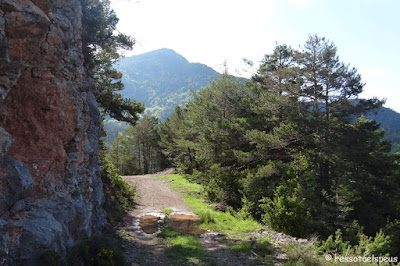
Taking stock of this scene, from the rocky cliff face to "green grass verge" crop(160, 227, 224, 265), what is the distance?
8.58ft

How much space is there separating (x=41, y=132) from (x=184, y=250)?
18.4 ft

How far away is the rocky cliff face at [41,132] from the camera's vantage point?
4559 mm

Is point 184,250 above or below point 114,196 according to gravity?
below

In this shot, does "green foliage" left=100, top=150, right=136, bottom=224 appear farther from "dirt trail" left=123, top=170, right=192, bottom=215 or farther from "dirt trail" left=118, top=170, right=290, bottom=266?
"dirt trail" left=123, top=170, right=192, bottom=215

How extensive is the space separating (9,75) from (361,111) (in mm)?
17174

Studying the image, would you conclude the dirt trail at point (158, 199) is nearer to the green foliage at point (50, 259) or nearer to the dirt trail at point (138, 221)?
the dirt trail at point (138, 221)

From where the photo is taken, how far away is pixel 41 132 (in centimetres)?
591

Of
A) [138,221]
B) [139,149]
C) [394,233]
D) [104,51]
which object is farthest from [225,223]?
[139,149]

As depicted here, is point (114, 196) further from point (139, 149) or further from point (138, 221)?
point (139, 149)

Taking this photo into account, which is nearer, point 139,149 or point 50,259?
point 50,259

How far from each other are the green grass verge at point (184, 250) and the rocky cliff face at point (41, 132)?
2.62m

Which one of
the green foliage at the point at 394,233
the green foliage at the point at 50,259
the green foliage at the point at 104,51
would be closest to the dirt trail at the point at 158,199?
the green foliage at the point at 104,51

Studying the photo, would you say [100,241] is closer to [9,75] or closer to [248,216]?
[9,75]

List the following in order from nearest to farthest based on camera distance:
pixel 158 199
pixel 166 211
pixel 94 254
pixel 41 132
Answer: pixel 41 132 < pixel 94 254 < pixel 166 211 < pixel 158 199
